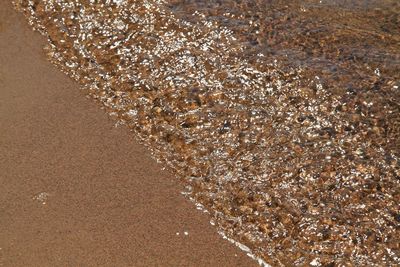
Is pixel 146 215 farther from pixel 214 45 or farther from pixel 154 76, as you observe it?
pixel 214 45

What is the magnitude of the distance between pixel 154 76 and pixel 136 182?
1367mm

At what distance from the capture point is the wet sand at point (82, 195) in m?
3.52

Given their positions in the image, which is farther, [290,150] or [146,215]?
[290,150]

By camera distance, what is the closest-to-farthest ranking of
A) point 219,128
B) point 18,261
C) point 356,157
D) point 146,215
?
point 18,261 → point 146,215 → point 356,157 → point 219,128

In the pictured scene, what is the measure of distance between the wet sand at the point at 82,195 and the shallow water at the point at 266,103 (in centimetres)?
19

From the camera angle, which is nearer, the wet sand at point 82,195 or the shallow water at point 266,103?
the wet sand at point 82,195

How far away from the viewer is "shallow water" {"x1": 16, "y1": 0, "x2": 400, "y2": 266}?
12.3 feet

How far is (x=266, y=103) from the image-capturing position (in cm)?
467

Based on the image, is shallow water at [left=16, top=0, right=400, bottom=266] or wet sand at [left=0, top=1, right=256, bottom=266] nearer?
wet sand at [left=0, top=1, right=256, bottom=266]

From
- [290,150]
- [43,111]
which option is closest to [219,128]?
[290,150]

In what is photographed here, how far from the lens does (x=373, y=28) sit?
18.4ft

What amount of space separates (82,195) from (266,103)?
181 cm

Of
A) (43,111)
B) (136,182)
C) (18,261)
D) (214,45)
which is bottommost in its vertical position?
(18,261)

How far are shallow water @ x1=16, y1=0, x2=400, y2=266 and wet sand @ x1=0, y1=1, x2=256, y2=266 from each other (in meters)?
0.19
